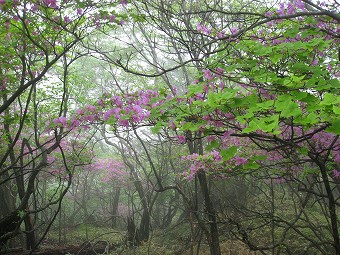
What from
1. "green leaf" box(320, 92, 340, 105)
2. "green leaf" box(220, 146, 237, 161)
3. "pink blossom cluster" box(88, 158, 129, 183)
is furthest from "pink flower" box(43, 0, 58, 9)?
"pink blossom cluster" box(88, 158, 129, 183)

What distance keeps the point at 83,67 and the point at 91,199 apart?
7.63 m

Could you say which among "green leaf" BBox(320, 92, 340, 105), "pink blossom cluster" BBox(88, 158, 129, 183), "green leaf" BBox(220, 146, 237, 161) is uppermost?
"pink blossom cluster" BBox(88, 158, 129, 183)

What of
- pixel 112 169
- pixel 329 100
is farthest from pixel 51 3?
pixel 112 169

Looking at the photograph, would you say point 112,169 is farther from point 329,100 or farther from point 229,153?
point 329,100

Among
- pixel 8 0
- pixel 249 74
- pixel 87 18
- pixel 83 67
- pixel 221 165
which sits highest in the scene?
pixel 83 67

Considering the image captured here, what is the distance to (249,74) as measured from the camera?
2.51m

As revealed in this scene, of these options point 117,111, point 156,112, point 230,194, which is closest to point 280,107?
point 156,112

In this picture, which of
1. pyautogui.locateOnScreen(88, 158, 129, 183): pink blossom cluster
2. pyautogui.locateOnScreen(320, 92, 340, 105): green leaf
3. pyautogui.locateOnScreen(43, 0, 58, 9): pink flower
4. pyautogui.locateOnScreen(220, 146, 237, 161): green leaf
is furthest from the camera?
pyautogui.locateOnScreen(88, 158, 129, 183): pink blossom cluster

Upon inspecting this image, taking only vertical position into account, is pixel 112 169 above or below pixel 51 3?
below

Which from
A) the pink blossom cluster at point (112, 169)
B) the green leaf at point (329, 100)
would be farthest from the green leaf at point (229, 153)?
the pink blossom cluster at point (112, 169)

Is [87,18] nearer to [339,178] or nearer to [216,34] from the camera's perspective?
[216,34]

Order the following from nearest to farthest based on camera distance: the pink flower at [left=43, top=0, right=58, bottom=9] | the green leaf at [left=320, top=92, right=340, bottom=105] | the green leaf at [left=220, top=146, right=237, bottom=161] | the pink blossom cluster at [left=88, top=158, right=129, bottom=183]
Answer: the green leaf at [left=320, top=92, right=340, bottom=105], the green leaf at [left=220, top=146, right=237, bottom=161], the pink flower at [left=43, top=0, right=58, bottom=9], the pink blossom cluster at [left=88, top=158, right=129, bottom=183]

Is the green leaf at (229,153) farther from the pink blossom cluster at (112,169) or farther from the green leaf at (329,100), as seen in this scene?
the pink blossom cluster at (112,169)

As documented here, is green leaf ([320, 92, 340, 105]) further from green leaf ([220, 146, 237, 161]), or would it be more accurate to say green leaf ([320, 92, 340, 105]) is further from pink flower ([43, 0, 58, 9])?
pink flower ([43, 0, 58, 9])
